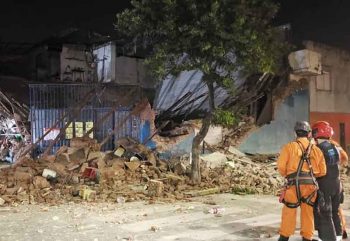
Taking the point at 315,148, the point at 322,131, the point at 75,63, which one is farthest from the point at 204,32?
the point at 75,63

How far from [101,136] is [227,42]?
7413 millimetres

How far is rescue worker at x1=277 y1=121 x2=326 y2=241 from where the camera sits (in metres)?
6.08

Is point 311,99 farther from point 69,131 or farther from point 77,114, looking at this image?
point 69,131

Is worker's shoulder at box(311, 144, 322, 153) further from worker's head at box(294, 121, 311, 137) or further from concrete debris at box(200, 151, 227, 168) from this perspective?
concrete debris at box(200, 151, 227, 168)

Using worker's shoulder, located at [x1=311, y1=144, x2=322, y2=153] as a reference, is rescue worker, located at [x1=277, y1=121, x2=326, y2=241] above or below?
below

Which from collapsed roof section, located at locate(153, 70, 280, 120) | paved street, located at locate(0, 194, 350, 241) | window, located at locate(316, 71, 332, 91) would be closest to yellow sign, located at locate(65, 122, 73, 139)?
collapsed roof section, located at locate(153, 70, 280, 120)

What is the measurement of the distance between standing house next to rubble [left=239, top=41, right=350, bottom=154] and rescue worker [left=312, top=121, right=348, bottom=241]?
11.4 metres

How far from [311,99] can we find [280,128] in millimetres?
2191

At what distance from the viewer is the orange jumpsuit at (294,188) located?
6086 mm

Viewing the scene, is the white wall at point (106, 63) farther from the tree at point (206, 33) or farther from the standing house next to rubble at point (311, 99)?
the tree at point (206, 33)

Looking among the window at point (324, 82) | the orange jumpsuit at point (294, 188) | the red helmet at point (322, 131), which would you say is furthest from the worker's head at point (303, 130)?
the window at point (324, 82)

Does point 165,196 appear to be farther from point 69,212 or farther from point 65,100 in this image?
point 65,100

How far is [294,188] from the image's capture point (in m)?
6.11

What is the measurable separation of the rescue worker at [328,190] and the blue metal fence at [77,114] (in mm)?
10841
